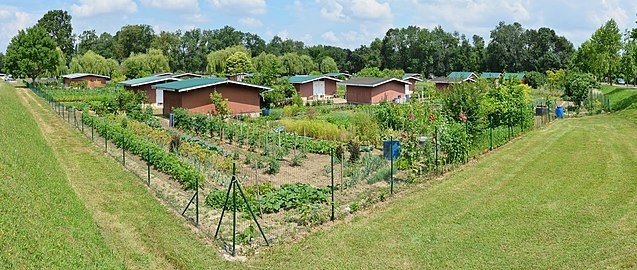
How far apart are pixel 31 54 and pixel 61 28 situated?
41.9 metres

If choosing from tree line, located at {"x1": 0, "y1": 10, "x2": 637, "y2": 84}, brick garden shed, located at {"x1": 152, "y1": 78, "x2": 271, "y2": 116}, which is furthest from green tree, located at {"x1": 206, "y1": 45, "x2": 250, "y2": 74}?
brick garden shed, located at {"x1": 152, "y1": 78, "x2": 271, "y2": 116}

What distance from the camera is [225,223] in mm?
11211

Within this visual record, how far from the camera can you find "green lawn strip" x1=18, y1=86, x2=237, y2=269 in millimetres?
9148

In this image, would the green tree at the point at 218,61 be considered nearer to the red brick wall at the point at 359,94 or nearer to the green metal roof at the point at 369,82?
the green metal roof at the point at 369,82

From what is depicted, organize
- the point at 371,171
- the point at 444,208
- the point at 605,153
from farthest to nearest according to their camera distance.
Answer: the point at 605,153 < the point at 371,171 < the point at 444,208

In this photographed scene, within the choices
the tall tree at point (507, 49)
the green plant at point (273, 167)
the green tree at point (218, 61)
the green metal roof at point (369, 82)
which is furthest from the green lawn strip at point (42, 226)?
the tall tree at point (507, 49)

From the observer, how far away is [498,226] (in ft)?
34.3

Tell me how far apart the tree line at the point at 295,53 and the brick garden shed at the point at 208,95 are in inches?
1196

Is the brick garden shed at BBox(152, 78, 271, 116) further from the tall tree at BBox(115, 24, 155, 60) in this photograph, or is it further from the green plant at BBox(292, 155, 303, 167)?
the tall tree at BBox(115, 24, 155, 60)

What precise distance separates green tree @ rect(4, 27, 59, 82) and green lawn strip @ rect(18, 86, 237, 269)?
175ft

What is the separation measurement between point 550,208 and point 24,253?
10203 mm

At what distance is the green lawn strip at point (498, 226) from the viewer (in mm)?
8898

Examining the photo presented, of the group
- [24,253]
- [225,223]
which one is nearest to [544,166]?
[225,223]

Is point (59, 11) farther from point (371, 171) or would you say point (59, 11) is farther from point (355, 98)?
point (371, 171)
